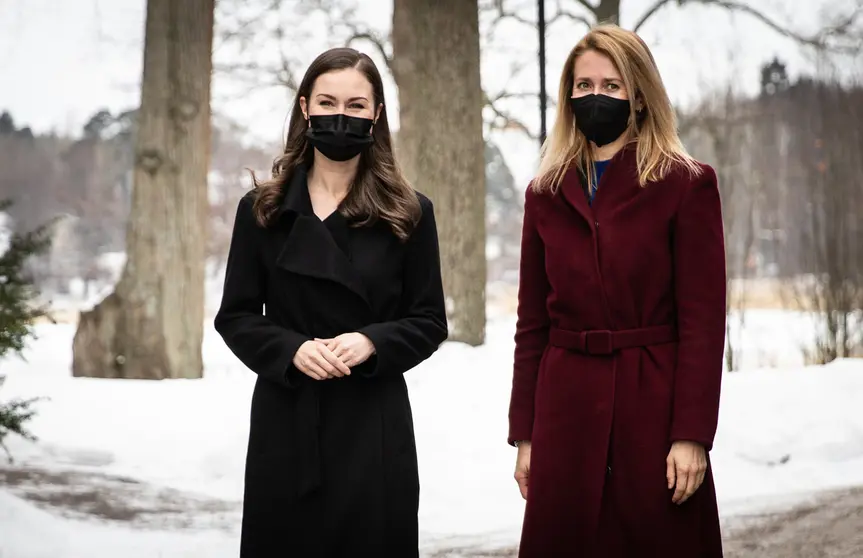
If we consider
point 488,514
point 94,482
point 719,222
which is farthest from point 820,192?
point 94,482

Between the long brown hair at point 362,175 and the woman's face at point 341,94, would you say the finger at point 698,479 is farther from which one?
the woman's face at point 341,94

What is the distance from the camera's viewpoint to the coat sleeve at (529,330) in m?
1.88

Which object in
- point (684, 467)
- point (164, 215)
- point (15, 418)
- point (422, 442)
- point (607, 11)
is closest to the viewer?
point (684, 467)

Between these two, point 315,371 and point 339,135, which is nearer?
point 315,371

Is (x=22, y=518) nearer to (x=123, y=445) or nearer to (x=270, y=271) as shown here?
(x=123, y=445)

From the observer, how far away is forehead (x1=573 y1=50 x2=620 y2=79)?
1.84 meters

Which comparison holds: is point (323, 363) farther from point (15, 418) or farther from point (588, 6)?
point (588, 6)

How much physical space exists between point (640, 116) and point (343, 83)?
0.58m

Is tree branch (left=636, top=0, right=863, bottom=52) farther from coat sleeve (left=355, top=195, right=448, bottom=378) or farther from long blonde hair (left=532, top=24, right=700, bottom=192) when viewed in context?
coat sleeve (left=355, top=195, right=448, bottom=378)

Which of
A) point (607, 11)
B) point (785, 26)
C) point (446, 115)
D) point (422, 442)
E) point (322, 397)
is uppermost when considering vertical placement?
point (607, 11)

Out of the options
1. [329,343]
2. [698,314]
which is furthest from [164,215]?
[698,314]

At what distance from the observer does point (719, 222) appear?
1.74 metres

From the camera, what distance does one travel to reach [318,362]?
1762mm

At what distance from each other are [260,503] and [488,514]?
1.72 m
